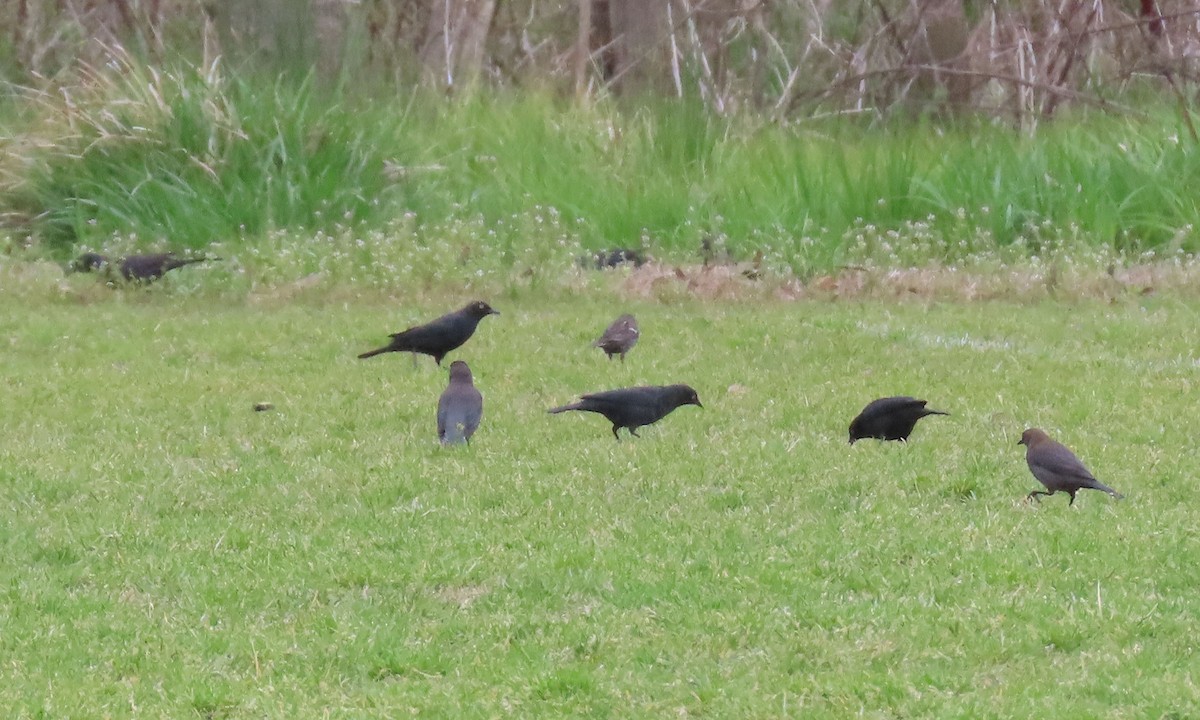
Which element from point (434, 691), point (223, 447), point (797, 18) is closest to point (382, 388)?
point (223, 447)

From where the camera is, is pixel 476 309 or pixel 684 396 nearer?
pixel 684 396

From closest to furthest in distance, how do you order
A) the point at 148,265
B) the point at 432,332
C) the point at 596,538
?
the point at 596,538 < the point at 432,332 < the point at 148,265

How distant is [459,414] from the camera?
30.2 ft

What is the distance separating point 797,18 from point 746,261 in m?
11.3

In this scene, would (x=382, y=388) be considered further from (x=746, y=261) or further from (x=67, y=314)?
(x=746, y=261)

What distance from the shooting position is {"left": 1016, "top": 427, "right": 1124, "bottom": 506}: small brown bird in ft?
24.9

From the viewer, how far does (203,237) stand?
56.2ft

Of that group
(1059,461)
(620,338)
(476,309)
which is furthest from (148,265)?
(1059,461)

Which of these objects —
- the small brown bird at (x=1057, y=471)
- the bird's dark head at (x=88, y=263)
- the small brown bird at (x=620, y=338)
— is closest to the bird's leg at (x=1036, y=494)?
the small brown bird at (x=1057, y=471)

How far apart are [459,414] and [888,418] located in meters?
2.19

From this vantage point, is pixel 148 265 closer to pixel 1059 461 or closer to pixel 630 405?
pixel 630 405

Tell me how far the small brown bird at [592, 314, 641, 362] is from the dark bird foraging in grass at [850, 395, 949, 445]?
2.89 meters

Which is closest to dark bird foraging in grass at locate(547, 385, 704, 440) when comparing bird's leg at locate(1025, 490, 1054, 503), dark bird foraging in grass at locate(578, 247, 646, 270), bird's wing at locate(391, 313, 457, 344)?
bird's leg at locate(1025, 490, 1054, 503)

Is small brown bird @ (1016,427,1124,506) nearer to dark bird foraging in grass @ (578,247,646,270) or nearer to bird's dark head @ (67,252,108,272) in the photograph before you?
dark bird foraging in grass @ (578,247,646,270)
